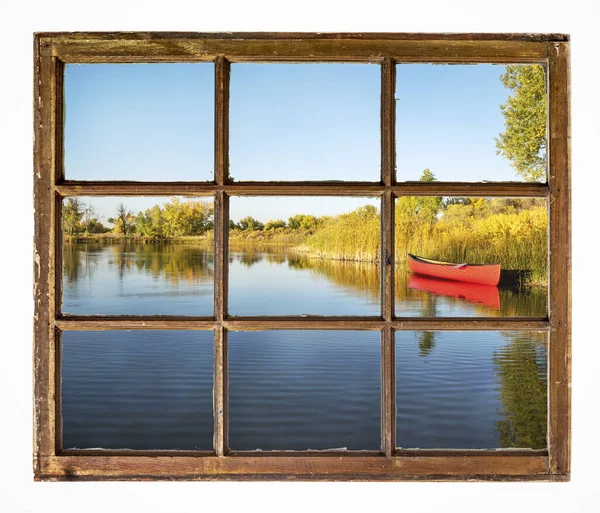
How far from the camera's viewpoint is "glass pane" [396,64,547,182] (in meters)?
6.78

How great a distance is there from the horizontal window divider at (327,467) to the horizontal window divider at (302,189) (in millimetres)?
485

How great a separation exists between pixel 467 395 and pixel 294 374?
1.86 m

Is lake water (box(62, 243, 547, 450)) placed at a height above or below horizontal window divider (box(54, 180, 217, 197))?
below

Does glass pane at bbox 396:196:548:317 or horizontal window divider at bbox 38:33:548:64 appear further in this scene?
glass pane at bbox 396:196:548:317

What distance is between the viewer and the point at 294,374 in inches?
252

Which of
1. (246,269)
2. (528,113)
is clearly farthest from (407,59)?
(246,269)

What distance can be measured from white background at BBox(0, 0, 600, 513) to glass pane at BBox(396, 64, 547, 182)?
18.6 ft

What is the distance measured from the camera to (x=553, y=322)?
1.09 meters

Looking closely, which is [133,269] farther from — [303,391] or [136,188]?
[136,188]

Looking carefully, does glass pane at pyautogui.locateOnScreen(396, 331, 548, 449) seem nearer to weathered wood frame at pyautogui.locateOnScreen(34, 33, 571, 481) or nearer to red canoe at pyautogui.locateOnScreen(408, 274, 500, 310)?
red canoe at pyautogui.locateOnScreen(408, 274, 500, 310)

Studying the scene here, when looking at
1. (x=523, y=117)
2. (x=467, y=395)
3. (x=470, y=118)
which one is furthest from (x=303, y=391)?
(x=470, y=118)

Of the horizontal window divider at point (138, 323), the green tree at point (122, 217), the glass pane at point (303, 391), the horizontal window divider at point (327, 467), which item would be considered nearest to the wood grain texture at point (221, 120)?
the horizontal window divider at point (138, 323)

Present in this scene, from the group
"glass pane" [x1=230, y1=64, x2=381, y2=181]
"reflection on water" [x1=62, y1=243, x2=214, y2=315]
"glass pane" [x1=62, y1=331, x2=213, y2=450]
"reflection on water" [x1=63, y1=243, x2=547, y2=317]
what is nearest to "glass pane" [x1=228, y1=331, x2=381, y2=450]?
"glass pane" [x1=62, y1=331, x2=213, y2=450]
